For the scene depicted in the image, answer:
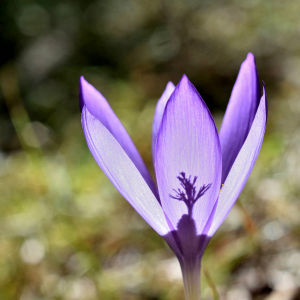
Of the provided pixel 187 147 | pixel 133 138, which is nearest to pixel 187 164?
pixel 187 147

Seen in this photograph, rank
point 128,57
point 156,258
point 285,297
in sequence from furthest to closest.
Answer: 1. point 128,57
2. point 156,258
3. point 285,297

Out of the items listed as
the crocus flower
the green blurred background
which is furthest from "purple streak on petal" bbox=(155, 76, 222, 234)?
the green blurred background

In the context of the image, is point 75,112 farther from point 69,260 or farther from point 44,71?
point 69,260

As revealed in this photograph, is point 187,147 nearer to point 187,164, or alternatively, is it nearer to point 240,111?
point 187,164

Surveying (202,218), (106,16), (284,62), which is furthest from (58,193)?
(106,16)

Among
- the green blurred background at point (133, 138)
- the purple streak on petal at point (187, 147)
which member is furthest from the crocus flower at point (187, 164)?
the green blurred background at point (133, 138)

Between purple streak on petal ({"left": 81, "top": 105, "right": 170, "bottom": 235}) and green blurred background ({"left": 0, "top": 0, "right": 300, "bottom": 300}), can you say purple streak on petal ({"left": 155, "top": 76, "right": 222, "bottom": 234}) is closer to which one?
purple streak on petal ({"left": 81, "top": 105, "right": 170, "bottom": 235})
